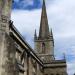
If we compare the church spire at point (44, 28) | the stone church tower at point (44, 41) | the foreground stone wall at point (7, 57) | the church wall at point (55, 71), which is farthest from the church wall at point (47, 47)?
the foreground stone wall at point (7, 57)

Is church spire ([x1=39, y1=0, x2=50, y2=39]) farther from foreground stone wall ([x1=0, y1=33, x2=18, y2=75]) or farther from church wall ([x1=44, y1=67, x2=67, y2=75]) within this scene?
foreground stone wall ([x1=0, y1=33, x2=18, y2=75])

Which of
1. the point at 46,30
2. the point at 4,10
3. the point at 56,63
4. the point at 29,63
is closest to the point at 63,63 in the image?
the point at 56,63

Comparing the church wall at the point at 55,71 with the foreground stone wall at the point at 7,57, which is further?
the church wall at the point at 55,71

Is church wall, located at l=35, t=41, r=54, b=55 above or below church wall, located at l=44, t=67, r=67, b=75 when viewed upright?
above

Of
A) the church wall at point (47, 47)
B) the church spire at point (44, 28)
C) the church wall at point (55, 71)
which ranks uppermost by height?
the church spire at point (44, 28)

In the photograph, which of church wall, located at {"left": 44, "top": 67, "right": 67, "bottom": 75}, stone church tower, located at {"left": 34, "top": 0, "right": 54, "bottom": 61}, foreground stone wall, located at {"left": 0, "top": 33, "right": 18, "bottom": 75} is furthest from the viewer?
stone church tower, located at {"left": 34, "top": 0, "right": 54, "bottom": 61}

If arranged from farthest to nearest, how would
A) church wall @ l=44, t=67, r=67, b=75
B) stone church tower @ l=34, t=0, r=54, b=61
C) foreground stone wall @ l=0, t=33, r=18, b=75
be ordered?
stone church tower @ l=34, t=0, r=54, b=61 < church wall @ l=44, t=67, r=67, b=75 < foreground stone wall @ l=0, t=33, r=18, b=75

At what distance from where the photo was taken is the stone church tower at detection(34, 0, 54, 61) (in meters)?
58.5

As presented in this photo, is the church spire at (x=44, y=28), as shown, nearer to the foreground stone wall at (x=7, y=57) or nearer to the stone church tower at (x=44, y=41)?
the stone church tower at (x=44, y=41)

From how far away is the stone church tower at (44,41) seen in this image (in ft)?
192

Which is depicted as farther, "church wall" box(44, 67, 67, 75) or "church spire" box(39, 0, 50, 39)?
"church spire" box(39, 0, 50, 39)

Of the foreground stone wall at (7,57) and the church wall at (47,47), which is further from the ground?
the church wall at (47,47)

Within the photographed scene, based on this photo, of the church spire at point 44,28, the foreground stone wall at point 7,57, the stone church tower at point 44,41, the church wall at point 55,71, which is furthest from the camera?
the church spire at point 44,28

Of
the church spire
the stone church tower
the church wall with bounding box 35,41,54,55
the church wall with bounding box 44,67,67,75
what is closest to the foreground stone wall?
the church wall with bounding box 44,67,67,75
